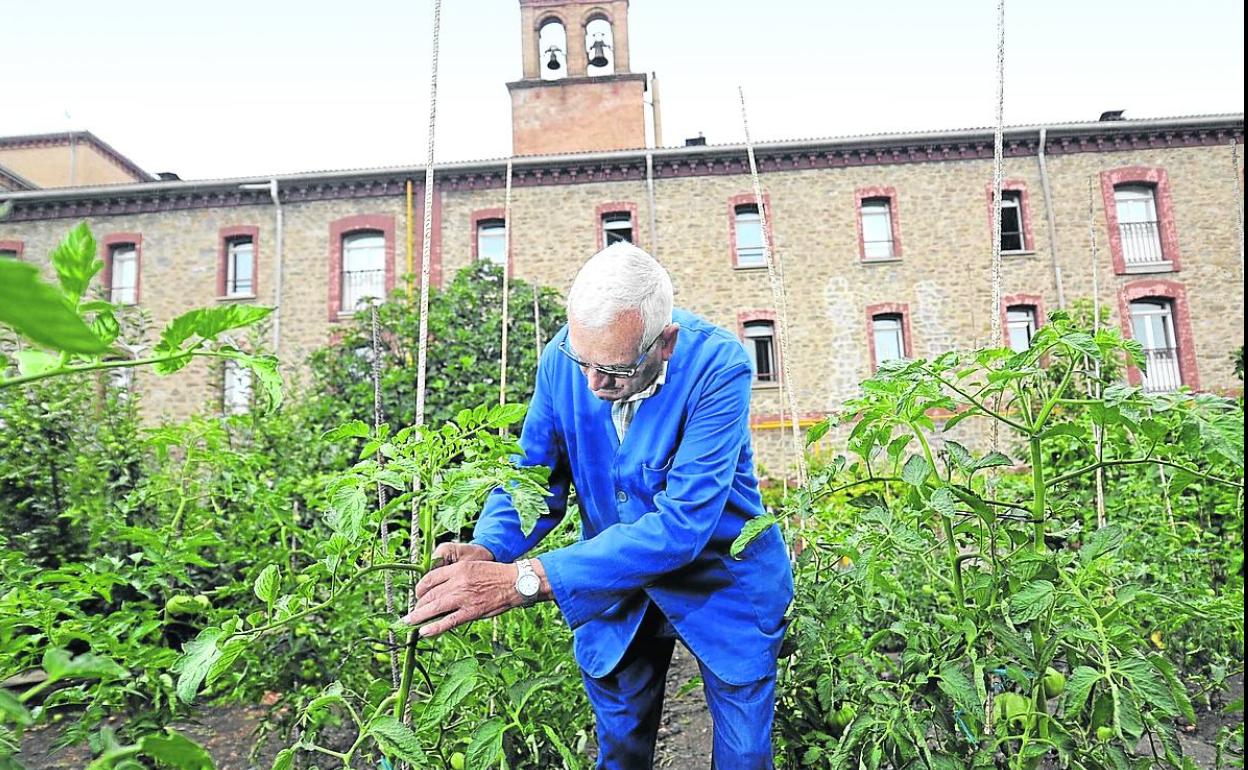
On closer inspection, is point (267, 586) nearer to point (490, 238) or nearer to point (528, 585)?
point (528, 585)

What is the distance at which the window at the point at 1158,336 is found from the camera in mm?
16516

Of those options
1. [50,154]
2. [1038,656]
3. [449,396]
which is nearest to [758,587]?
[1038,656]

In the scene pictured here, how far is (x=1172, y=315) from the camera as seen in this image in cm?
1675

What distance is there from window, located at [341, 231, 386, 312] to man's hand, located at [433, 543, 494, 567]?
1579 cm

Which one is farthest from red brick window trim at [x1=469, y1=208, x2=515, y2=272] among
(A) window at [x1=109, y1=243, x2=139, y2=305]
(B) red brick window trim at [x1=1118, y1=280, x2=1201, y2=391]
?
(B) red brick window trim at [x1=1118, y1=280, x2=1201, y2=391]

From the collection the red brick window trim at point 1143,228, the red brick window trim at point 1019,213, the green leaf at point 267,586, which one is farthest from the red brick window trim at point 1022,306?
the green leaf at point 267,586

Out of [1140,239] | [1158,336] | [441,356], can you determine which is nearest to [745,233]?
[1140,239]

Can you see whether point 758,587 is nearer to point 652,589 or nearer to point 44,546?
point 652,589

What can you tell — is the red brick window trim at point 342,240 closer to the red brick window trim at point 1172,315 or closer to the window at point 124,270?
the window at point 124,270

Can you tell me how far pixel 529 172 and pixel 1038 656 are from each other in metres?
16.4

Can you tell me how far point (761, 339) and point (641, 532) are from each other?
1546 centimetres

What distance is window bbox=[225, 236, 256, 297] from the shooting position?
17.4 meters

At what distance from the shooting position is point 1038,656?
Answer: 1735 millimetres

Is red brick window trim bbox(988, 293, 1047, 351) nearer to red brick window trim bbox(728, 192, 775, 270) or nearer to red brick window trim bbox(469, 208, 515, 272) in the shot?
red brick window trim bbox(728, 192, 775, 270)
